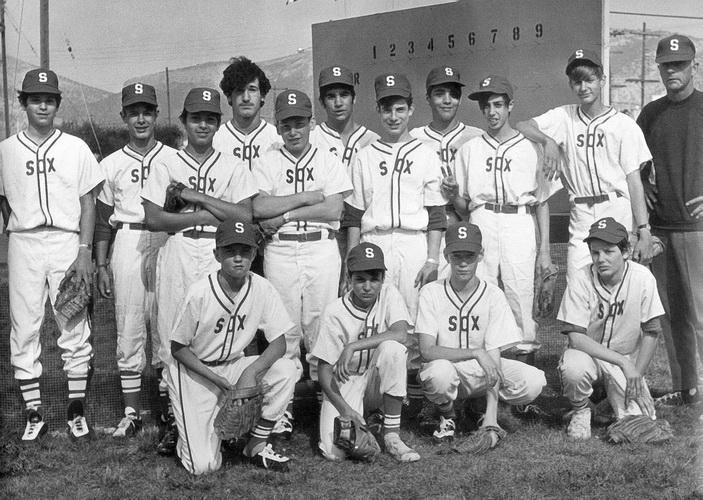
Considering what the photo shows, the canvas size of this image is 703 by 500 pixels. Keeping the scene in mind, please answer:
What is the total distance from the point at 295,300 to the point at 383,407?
800 millimetres

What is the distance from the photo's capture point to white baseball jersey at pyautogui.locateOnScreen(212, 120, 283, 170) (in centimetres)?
534

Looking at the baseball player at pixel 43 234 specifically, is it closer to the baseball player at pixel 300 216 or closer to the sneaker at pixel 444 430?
the baseball player at pixel 300 216

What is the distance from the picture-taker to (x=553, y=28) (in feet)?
25.1

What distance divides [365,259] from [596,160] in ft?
5.43

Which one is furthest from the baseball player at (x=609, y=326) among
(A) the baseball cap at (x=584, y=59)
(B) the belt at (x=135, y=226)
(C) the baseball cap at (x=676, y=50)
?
(B) the belt at (x=135, y=226)

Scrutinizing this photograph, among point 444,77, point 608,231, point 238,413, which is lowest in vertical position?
point 238,413

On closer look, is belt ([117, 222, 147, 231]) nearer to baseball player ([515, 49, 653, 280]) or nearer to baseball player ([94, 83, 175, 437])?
baseball player ([94, 83, 175, 437])

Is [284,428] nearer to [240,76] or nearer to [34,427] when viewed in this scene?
[34,427]

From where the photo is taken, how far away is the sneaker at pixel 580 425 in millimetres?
4582

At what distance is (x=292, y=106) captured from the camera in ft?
15.6

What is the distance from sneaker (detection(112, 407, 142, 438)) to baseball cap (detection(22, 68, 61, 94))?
6.28ft

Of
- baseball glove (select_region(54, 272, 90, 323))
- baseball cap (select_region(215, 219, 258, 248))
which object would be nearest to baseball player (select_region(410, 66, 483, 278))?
baseball cap (select_region(215, 219, 258, 248))

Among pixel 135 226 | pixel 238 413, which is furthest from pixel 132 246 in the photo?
pixel 238 413

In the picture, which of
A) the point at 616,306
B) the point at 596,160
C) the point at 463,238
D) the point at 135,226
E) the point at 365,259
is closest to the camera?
the point at 365,259
